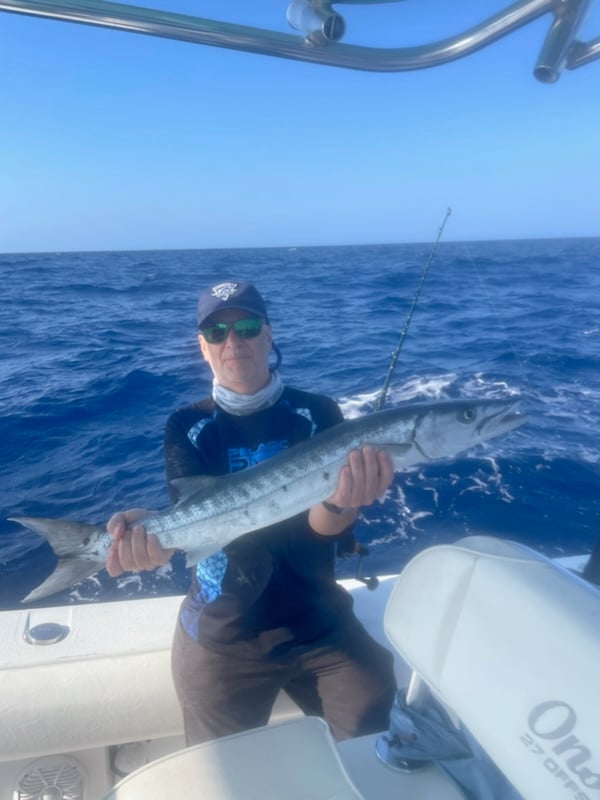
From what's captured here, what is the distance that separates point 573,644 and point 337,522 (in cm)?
198

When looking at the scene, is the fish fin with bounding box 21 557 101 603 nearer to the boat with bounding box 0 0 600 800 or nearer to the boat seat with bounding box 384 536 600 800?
the boat with bounding box 0 0 600 800

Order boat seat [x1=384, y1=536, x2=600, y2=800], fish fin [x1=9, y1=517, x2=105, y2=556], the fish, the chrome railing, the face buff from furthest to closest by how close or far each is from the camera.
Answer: the face buff
fish fin [x1=9, y1=517, x2=105, y2=556]
the fish
the chrome railing
boat seat [x1=384, y1=536, x2=600, y2=800]

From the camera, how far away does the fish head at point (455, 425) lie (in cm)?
339

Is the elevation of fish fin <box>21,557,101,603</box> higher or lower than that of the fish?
lower

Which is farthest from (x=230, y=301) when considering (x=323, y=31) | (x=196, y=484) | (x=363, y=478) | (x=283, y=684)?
(x=283, y=684)

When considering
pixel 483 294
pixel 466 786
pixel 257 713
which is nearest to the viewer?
pixel 466 786

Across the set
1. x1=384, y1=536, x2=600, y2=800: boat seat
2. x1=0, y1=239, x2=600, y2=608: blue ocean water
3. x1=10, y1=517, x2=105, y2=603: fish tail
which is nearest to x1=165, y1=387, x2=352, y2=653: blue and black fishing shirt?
x1=10, y1=517, x2=105, y2=603: fish tail

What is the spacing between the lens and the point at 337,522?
3371 millimetres

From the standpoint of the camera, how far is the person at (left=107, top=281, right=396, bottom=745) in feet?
10.5

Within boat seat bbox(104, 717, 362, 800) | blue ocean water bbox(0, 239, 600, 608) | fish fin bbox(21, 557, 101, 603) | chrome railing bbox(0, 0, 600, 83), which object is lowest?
blue ocean water bbox(0, 239, 600, 608)

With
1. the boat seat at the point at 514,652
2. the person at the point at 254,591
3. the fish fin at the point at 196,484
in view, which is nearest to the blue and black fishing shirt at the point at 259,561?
the person at the point at 254,591

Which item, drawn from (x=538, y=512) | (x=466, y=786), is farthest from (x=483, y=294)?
(x=466, y=786)

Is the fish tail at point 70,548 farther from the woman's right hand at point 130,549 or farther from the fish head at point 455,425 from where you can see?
the fish head at point 455,425

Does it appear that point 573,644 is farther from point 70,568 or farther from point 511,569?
point 70,568
